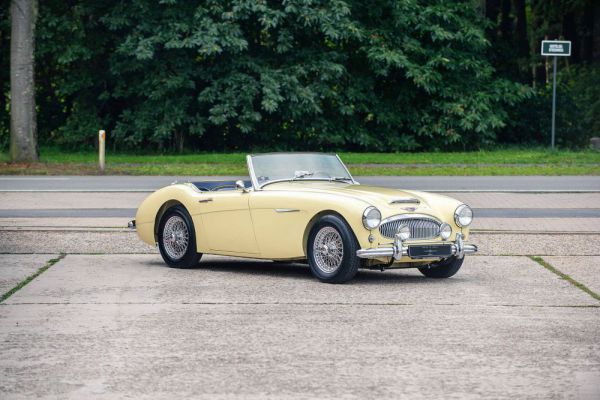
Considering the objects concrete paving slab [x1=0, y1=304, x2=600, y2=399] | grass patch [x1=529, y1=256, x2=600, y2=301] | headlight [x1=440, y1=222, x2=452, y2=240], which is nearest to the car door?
headlight [x1=440, y1=222, x2=452, y2=240]

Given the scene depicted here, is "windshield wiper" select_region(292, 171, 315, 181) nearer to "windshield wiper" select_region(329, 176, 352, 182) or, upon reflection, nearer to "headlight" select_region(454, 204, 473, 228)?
"windshield wiper" select_region(329, 176, 352, 182)

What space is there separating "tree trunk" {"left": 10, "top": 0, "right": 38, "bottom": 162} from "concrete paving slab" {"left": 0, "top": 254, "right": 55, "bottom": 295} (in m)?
18.1

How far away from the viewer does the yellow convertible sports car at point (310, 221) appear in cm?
1022

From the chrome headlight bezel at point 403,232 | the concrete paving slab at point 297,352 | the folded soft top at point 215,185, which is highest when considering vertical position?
the folded soft top at point 215,185

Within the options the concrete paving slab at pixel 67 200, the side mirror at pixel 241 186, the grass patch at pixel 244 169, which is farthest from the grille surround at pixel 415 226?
the grass patch at pixel 244 169

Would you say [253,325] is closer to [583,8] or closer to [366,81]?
[366,81]

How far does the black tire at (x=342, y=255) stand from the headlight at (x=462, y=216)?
109 centimetres

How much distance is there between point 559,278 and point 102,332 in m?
4.59

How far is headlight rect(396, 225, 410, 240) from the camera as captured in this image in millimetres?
10245

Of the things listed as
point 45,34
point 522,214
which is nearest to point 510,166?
point 522,214

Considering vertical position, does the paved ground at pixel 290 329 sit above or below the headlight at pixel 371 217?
below

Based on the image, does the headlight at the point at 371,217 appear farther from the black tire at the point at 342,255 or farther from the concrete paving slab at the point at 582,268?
the concrete paving slab at the point at 582,268

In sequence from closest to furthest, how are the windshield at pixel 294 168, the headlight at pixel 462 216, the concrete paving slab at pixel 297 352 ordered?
the concrete paving slab at pixel 297 352 < the headlight at pixel 462 216 < the windshield at pixel 294 168

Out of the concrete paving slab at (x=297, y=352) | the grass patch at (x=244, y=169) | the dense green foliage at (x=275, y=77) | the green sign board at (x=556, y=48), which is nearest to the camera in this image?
the concrete paving slab at (x=297, y=352)
